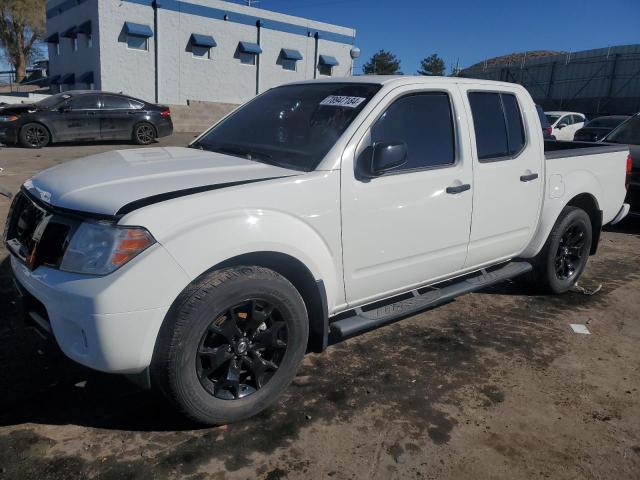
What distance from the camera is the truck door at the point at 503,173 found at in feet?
12.8

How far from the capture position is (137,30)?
923 inches

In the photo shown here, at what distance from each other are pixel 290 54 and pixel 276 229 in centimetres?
2866

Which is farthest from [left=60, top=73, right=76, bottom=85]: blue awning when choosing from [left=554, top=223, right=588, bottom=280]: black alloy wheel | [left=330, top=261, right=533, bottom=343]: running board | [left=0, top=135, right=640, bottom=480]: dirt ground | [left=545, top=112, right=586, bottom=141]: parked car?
[left=330, top=261, right=533, bottom=343]: running board

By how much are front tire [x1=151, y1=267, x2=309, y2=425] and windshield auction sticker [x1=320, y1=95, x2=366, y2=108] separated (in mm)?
1242

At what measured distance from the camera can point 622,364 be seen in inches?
147

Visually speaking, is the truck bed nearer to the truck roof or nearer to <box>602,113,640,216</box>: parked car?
the truck roof

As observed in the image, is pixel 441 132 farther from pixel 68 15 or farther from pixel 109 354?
pixel 68 15

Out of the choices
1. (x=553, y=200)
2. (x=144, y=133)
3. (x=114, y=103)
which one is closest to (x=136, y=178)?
(x=553, y=200)

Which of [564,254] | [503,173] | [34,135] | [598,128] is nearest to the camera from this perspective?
[503,173]

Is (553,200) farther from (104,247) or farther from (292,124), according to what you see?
(104,247)

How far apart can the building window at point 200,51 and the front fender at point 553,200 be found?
24.6 m

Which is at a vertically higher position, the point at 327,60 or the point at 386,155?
the point at 327,60

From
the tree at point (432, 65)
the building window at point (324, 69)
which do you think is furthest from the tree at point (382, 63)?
the building window at point (324, 69)

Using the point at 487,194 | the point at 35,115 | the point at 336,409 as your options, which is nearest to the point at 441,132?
the point at 487,194
